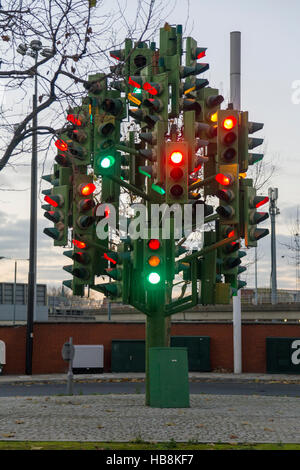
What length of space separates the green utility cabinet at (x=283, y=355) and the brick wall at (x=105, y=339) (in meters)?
0.43

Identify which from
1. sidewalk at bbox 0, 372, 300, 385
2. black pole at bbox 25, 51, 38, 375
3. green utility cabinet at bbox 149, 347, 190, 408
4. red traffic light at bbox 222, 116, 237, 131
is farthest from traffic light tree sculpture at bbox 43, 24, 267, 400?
black pole at bbox 25, 51, 38, 375

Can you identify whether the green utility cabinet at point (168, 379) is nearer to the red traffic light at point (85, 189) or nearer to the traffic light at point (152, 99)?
the red traffic light at point (85, 189)

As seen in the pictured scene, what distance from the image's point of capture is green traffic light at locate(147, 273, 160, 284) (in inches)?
519

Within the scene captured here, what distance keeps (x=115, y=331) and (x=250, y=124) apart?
17.8m

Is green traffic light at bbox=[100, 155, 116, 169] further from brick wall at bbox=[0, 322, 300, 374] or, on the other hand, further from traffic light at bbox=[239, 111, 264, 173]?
brick wall at bbox=[0, 322, 300, 374]

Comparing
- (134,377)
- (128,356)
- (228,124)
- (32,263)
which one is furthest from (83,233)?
(128,356)

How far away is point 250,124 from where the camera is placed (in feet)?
44.7

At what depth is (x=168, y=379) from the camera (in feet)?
48.3

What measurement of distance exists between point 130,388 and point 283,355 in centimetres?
847

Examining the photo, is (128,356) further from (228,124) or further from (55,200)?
(228,124)

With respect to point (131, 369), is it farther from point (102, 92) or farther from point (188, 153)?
point (188, 153)

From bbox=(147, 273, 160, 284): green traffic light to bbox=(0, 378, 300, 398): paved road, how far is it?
23.9 ft

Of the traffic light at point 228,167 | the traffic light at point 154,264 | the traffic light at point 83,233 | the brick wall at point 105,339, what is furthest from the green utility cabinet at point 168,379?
the brick wall at point 105,339
